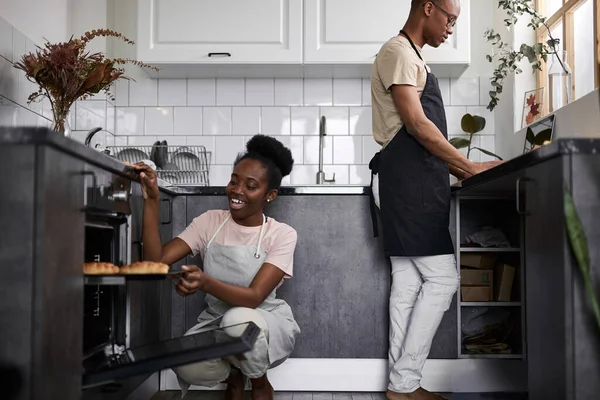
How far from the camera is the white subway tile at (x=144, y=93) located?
4047 mm

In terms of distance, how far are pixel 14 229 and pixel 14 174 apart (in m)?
0.11

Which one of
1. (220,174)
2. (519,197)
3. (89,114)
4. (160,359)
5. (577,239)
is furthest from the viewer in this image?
(220,174)

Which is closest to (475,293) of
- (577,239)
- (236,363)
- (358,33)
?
(236,363)

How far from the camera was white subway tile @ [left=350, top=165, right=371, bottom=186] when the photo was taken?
4.02 m

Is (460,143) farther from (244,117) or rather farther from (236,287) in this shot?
(236,287)

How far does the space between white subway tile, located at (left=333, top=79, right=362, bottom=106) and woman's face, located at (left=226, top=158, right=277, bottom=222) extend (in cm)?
154

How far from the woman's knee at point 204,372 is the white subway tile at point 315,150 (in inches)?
69.4

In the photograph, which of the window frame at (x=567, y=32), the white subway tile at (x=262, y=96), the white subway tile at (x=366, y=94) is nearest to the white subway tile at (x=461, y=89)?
the window frame at (x=567, y=32)

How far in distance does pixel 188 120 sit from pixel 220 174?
0.34 m

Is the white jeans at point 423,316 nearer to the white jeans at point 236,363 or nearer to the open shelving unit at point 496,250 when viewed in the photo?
the open shelving unit at point 496,250

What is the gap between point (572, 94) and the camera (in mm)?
3504

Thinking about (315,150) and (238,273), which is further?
(315,150)

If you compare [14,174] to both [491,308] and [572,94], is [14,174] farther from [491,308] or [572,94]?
[572,94]

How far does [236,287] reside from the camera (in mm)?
2324
